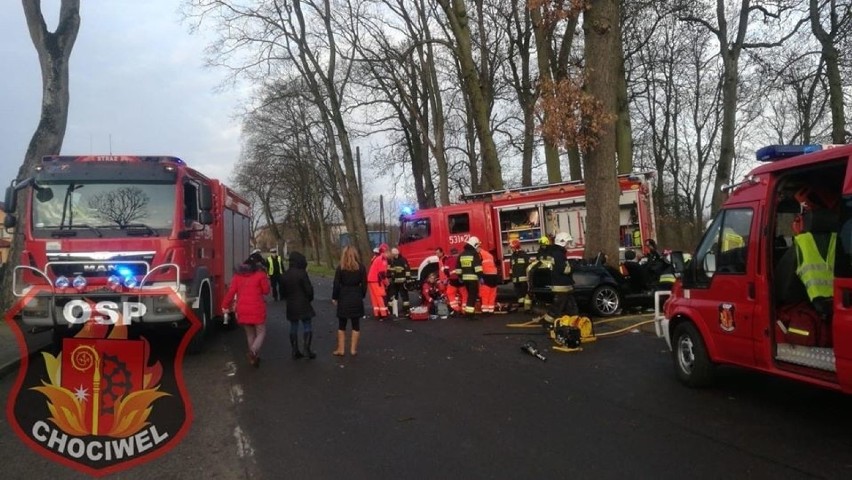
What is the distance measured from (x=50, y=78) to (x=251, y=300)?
8.90 meters

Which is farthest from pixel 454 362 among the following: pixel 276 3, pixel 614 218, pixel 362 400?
pixel 276 3

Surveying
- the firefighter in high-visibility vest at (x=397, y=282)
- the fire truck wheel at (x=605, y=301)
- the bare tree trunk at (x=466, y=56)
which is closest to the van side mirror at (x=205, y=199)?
the firefighter in high-visibility vest at (x=397, y=282)

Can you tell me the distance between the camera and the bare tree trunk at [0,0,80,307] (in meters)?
15.0

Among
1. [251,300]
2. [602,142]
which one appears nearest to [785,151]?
[251,300]

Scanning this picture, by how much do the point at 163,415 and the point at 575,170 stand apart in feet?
67.0

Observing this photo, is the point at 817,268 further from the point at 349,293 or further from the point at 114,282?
the point at 114,282

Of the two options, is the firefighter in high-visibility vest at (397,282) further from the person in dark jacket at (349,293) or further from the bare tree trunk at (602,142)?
the person in dark jacket at (349,293)

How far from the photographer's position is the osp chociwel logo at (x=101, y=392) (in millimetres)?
6090

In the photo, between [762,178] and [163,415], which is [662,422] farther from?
[163,415]

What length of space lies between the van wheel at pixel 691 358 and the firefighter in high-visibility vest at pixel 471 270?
22.7 ft

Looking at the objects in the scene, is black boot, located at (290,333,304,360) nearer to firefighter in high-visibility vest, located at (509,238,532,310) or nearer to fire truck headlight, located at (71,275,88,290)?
fire truck headlight, located at (71,275,88,290)

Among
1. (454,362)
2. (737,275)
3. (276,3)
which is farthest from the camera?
(276,3)

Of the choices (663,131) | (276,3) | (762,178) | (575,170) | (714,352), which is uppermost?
(276,3)

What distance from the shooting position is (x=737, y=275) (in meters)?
6.92
